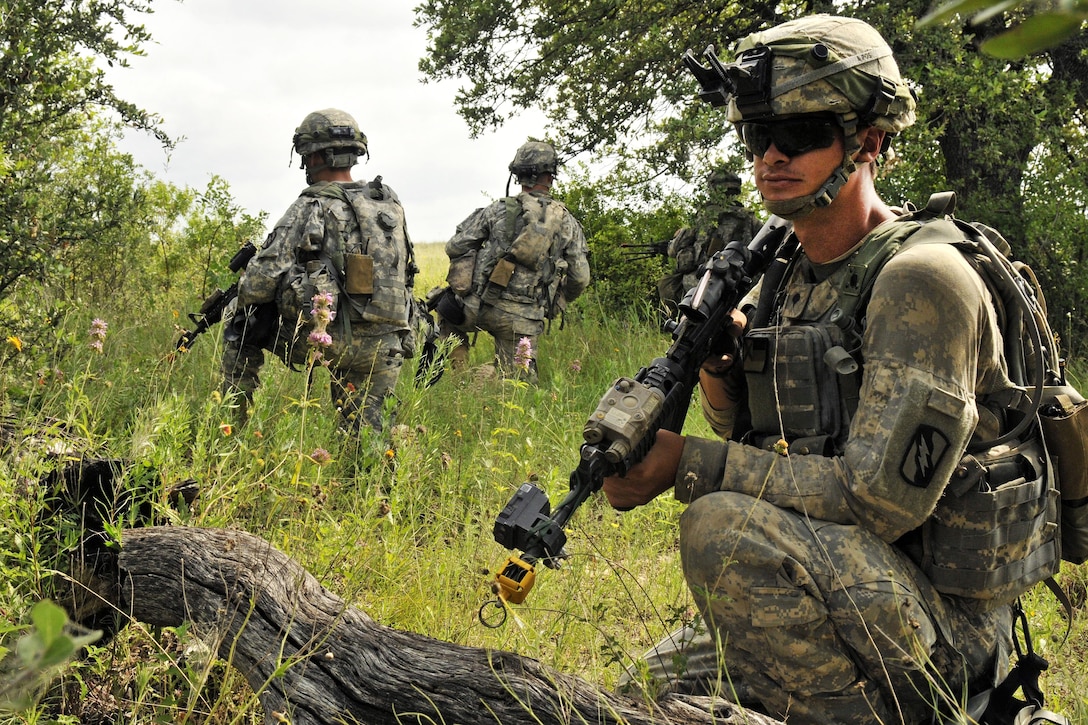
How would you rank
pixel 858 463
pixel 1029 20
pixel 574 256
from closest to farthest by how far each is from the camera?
pixel 1029 20 → pixel 858 463 → pixel 574 256

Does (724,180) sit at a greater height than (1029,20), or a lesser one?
greater

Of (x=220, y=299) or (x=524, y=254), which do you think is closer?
(x=220, y=299)

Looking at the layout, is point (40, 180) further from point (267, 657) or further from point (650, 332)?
point (650, 332)

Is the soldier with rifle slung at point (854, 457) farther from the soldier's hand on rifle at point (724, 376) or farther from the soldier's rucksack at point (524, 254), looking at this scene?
the soldier's rucksack at point (524, 254)

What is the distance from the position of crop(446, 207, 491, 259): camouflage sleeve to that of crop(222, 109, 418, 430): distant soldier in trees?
2574 millimetres

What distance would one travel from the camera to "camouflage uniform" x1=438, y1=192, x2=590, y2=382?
8680 millimetres

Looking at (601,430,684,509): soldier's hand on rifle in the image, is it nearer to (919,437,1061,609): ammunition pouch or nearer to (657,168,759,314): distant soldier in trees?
(919,437,1061,609): ammunition pouch

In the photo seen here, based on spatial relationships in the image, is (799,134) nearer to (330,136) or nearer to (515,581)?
(515,581)

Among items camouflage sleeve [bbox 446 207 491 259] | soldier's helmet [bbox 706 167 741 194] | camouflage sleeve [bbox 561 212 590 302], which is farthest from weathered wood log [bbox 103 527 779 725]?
soldier's helmet [bbox 706 167 741 194]

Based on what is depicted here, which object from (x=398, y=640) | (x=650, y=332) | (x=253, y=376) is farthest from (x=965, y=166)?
(x=398, y=640)

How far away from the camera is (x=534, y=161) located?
8.71 metres

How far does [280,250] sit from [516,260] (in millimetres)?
3157

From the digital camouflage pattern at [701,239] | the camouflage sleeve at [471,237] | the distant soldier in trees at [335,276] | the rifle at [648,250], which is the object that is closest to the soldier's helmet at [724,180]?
the digital camouflage pattern at [701,239]

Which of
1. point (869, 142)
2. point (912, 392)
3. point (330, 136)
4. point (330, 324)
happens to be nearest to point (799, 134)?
point (869, 142)
